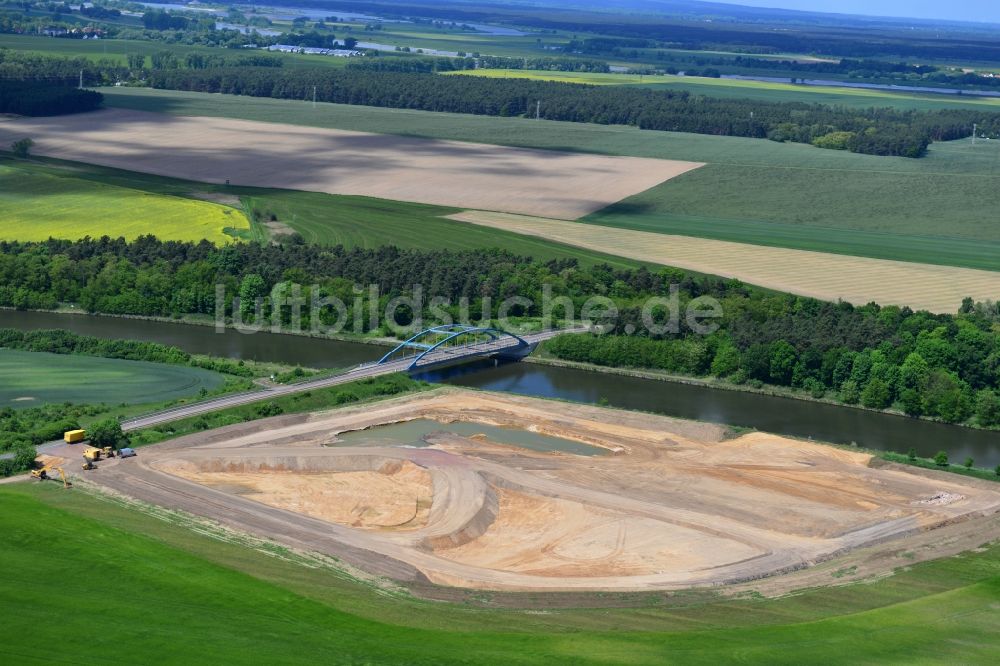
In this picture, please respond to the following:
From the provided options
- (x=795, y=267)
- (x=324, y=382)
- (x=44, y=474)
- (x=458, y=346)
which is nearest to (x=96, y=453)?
(x=44, y=474)

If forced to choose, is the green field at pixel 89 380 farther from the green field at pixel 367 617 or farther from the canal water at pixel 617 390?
the green field at pixel 367 617

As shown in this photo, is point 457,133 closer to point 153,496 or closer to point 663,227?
point 663,227

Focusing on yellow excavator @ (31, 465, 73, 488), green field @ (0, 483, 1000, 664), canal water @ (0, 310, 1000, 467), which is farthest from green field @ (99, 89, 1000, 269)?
yellow excavator @ (31, 465, 73, 488)

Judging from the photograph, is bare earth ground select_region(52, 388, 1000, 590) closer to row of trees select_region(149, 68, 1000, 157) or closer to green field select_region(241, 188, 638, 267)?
green field select_region(241, 188, 638, 267)

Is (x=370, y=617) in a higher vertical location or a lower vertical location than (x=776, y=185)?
lower

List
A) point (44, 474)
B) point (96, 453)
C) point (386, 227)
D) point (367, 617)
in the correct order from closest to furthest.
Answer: point (367, 617), point (44, 474), point (96, 453), point (386, 227)

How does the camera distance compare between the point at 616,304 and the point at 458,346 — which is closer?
the point at 458,346

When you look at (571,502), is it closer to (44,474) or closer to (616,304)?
(44,474)

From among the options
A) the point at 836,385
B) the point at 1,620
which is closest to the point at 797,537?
the point at 836,385
